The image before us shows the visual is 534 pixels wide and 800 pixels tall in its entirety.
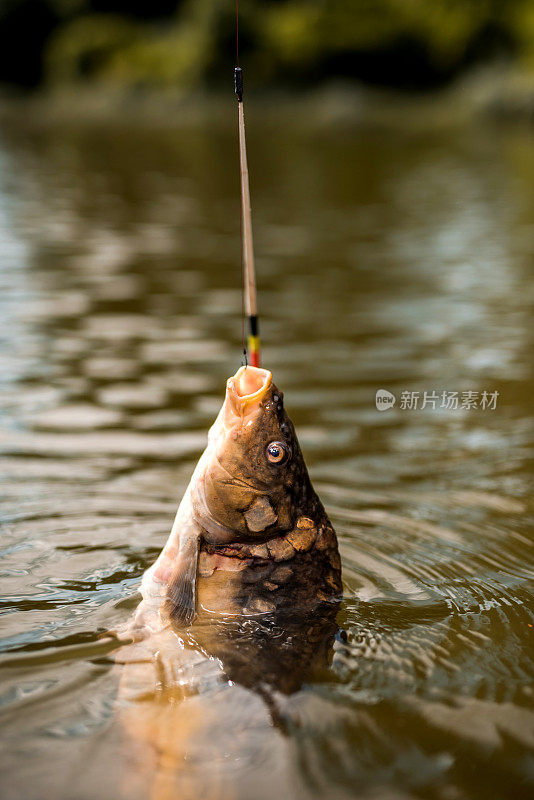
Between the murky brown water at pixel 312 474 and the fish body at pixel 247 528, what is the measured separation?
0.63ft

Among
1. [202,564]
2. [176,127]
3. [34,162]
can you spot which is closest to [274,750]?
[202,564]

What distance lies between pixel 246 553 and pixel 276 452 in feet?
1.32

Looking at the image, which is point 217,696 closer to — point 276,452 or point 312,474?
point 276,452

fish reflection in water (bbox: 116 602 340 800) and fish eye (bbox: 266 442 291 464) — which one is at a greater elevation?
fish eye (bbox: 266 442 291 464)

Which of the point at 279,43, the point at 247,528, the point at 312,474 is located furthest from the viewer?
the point at 279,43

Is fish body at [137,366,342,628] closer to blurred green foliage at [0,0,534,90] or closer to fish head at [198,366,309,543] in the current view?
fish head at [198,366,309,543]

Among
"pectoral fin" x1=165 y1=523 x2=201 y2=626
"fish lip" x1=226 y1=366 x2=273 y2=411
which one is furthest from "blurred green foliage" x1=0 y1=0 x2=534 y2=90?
"pectoral fin" x1=165 y1=523 x2=201 y2=626

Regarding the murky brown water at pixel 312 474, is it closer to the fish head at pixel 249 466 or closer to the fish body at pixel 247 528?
the fish body at pixel 247 528

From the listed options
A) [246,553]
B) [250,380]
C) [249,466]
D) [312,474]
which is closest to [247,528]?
[246,553]

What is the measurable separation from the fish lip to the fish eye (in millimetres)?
164

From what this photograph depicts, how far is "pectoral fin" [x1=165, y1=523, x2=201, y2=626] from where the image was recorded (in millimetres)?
3738

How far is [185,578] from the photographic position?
3.77m

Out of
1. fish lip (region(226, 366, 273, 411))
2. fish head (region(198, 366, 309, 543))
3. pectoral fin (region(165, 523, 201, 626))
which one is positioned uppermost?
fish lip (region(226, 366, 273, 411))

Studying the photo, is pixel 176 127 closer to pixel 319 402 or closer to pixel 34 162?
pixel 34 162
